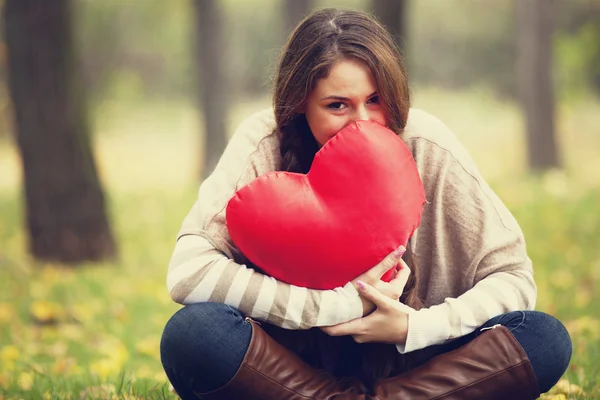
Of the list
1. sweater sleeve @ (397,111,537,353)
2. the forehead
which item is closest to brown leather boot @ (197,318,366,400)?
sweater sleeve @ (397,111,537,353)

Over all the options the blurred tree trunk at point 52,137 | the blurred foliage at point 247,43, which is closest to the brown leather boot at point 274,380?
the blurred tree trunk at point 52,137

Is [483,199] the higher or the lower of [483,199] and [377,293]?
the higher

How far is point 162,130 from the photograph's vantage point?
1705cm

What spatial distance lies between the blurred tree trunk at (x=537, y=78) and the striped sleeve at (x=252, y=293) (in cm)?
722

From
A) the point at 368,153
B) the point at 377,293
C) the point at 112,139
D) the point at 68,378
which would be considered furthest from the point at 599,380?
the point at 112,139

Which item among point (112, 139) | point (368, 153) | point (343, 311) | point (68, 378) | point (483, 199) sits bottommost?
point (112, 139)

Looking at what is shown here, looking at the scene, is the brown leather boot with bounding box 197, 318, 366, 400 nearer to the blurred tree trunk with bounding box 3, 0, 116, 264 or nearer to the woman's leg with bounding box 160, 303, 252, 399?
the woman's leg with bounding box 160, 303, 252, 399

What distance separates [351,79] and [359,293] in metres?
0.59

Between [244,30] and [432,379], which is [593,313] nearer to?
[432,379]

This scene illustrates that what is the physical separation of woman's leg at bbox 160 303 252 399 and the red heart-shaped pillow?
0.18m

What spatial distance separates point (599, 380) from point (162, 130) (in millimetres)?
15485

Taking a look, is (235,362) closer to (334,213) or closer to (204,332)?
(204,332)

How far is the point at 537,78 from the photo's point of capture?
8.41 metres

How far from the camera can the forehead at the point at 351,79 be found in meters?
1.99
